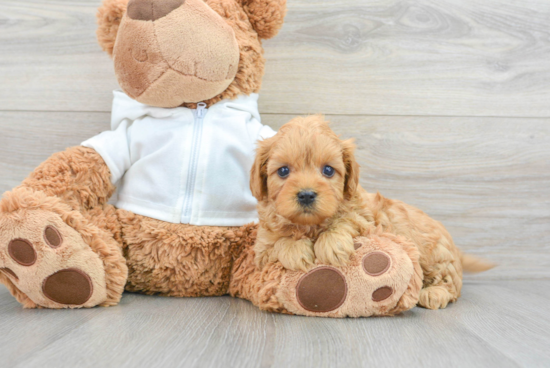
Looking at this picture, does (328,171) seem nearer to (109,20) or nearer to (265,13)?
(265,13)

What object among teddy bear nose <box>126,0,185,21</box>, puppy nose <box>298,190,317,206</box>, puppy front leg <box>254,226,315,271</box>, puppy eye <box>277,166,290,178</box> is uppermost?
teddy bear nose <box>126,0,185,21</box>

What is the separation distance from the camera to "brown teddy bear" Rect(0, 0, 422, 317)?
119 cm

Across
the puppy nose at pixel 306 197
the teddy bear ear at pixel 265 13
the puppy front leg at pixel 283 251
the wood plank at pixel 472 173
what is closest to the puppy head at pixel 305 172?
the puppy nose at pixel 306 197

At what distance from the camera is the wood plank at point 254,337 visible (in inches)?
36.5

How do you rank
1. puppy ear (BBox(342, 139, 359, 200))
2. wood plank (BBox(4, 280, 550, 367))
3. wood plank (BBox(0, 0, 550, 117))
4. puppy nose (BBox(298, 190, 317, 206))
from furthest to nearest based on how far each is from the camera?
wood plank (BBox(0, 0, 550, 117)) < puppy ear (BBox(342, 139, 359, 200)) < puppy nose (BBox(298, 190, 317, 206)) < wood plank (BBox(4, 280, 550, 367))

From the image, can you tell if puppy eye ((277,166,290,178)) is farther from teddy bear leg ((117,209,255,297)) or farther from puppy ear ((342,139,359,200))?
teddy bear leg ((117,209,255,297))

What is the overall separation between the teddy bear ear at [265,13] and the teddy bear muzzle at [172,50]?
0.16m

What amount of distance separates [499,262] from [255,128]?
115 cm

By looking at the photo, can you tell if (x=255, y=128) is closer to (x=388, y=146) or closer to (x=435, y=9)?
(x=388, y=146)

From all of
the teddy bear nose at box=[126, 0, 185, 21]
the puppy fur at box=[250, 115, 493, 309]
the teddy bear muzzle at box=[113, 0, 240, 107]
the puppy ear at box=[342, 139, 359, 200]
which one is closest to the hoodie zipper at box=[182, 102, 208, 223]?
the teddy bear muzzle at box=[113, 0, 240, 107]

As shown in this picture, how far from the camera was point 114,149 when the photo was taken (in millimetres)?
1445

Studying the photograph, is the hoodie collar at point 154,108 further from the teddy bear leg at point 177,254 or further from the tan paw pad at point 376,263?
the tan paw pad at point 376,263

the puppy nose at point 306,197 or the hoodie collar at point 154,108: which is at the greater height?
the hoodie collar at point 154,108

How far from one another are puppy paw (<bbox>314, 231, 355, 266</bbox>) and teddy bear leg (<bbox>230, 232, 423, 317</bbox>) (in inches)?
0.6
